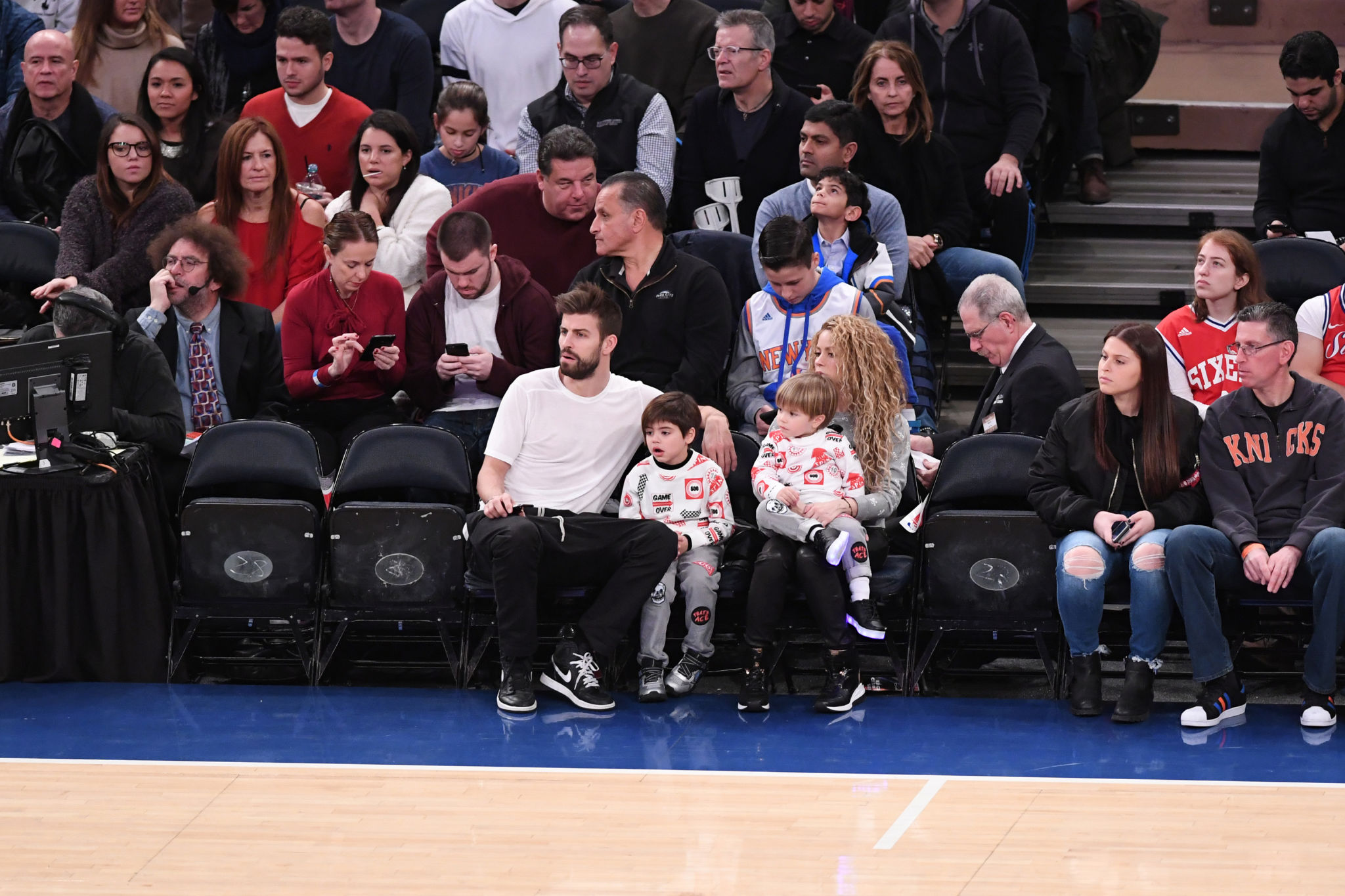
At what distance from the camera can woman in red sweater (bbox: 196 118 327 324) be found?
6648 millimetres

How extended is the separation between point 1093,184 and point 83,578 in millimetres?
5592

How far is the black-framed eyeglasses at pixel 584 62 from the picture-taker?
712 cm

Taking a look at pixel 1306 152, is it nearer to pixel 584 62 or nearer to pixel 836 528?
pixel 584 62

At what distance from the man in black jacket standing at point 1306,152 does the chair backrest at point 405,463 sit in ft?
12.8

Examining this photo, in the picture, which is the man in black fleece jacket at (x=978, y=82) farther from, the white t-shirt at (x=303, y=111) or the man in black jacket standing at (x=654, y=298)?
the white t-shirt at (x=303, y=111)

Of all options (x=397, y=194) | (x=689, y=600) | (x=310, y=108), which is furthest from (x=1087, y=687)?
(x=310, y=108)

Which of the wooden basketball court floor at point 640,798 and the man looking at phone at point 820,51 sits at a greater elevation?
the man looking at phone at point 820,51

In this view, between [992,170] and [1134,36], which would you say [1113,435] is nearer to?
[992,170]

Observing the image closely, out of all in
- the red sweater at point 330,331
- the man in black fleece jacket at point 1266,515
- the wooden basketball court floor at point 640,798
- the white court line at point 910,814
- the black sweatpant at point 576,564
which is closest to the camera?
the wooden basketball court floor at point 640,798

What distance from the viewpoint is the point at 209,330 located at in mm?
6289

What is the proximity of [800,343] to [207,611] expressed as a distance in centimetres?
235

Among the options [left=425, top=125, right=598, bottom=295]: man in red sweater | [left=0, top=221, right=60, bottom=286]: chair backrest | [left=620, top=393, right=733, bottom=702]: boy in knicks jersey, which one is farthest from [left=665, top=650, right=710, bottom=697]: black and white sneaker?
[left=0, top=221, right=60, bottom=286]: chair backrest

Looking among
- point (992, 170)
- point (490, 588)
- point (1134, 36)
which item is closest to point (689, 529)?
point (490, 588)

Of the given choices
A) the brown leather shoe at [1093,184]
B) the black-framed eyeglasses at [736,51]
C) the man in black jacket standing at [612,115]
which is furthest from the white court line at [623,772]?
the brown leather shoe at [1093,184]
